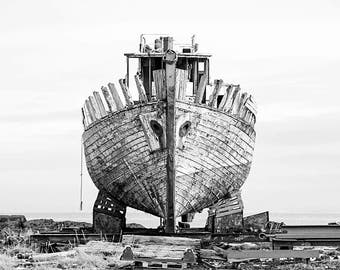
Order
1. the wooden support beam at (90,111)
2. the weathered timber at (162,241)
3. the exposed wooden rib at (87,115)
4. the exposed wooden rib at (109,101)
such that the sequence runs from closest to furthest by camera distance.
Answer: the weathered timber at (162,241) → the exposed wooden rib at (109,101) → the wooden support beam at (90,111) → the exposed wooden rib at (87,115)

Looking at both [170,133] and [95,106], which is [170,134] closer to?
[170,133]

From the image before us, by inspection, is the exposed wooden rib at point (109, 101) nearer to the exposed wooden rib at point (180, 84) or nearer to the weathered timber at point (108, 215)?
the exposed wooden rib at point (180, 84)

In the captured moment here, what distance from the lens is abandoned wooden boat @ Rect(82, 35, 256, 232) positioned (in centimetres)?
2956

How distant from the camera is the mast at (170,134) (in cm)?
2934

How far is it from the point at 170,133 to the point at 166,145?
356 mm

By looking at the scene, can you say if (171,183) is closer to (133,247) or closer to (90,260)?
(133,247)

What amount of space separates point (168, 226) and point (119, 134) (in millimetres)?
2930

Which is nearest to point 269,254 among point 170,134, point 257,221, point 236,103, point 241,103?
point 170,134

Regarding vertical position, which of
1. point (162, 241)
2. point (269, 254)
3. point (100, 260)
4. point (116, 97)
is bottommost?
point (100, 260)

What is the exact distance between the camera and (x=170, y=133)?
96.3 feet

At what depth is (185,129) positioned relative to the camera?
29.9m

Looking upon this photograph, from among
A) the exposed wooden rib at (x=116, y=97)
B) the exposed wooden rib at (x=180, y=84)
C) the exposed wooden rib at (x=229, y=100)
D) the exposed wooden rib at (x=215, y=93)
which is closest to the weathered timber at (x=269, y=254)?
the exposed wooden rib at (x=180, y=84)

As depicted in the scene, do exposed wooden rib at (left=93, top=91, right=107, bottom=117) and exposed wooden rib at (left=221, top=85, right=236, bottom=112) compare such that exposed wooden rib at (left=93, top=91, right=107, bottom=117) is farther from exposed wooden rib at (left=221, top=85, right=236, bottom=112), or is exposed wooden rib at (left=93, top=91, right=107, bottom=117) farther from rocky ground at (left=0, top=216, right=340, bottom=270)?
rocky ground at (left=0, top=216, right=340, bottom=270)

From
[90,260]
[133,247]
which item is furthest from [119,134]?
[90,260]
